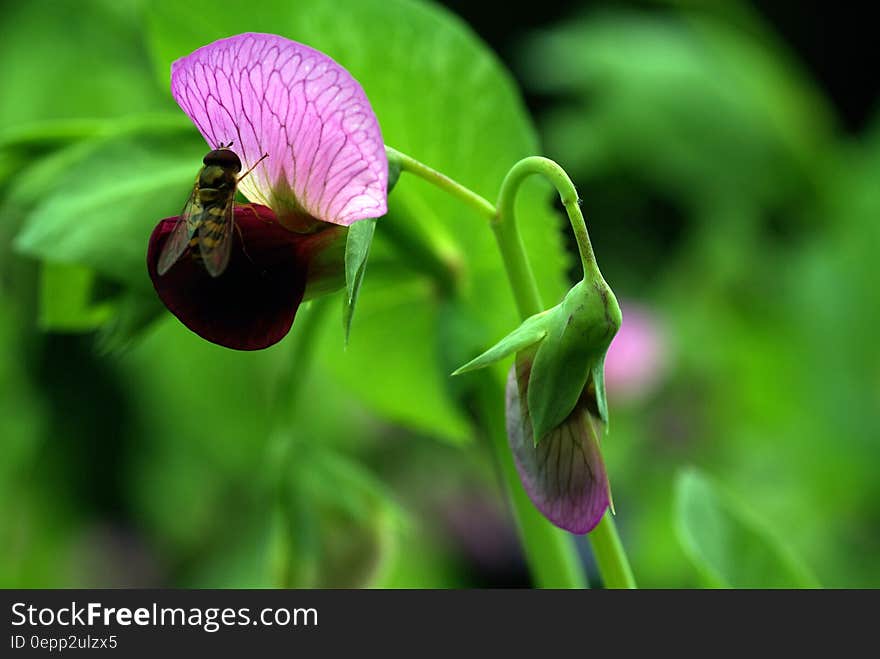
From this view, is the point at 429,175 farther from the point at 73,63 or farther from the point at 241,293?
the point at 73,63

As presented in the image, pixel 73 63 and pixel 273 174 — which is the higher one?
pixel 73 63

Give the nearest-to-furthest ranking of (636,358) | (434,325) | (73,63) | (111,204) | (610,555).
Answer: (610,555) < (111,204) < (434,325) < (73,63) < (636,358)

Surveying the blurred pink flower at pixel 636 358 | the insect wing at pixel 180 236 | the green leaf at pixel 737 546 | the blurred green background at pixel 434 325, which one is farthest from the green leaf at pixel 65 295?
the blurred pink flower at pixel 636 358

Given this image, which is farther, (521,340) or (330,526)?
(330,526)

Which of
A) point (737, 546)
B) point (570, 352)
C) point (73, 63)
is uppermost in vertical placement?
point (73, 63)

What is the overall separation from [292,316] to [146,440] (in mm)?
1327

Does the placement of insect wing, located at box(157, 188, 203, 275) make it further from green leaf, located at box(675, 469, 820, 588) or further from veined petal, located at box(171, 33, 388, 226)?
green leaf, located at box(675, 469, 820, 588)

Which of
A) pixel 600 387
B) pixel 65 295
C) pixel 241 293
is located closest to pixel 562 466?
pixel 600 387

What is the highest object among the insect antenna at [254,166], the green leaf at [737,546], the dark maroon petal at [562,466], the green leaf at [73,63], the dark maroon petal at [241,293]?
the green leaf at [73,63]

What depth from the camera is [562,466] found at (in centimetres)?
43

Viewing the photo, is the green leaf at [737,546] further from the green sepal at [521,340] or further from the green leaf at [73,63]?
the green leaf at [73,63]

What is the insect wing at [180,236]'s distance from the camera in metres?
0.44

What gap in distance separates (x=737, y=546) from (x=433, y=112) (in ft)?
0.99

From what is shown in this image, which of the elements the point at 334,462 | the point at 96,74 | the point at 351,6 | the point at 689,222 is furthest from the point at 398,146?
the point at 689,222
